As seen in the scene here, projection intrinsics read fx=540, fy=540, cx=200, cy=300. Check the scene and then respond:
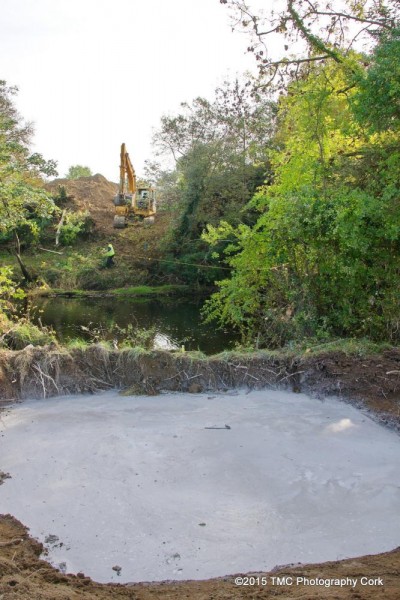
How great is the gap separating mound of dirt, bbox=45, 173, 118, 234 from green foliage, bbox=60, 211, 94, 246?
0.74m

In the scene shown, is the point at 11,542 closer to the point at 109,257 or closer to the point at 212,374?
the point at 212,374

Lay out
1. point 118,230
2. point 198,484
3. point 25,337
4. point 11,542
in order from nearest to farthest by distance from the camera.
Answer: point 11,542 → point 198,484 → point 25,337 → point 118,230

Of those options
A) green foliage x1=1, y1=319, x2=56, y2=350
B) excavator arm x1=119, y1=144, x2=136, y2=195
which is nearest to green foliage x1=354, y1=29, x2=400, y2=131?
green foliage x1=1, y1=319, x2=56, y2=350

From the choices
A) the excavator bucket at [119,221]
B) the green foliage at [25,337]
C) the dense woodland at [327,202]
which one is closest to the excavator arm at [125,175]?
the excavator bucket at [119,221]

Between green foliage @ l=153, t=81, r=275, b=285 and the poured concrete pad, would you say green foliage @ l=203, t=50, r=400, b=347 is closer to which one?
the poured concrete pad

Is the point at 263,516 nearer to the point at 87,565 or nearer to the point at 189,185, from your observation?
the point at 87,565

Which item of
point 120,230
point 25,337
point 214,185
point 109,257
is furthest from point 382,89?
point 120,230

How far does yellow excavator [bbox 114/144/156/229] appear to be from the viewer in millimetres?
28250

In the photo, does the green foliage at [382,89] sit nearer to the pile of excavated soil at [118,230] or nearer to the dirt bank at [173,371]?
the dirt bank at [173,371]

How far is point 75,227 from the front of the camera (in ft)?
99.5

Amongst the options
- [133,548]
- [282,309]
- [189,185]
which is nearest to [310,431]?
[133,548]

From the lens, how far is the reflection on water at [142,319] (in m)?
15.3

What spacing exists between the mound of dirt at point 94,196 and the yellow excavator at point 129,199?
368cm

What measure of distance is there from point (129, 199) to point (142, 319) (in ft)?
39.6
